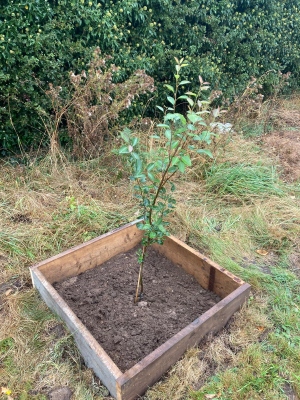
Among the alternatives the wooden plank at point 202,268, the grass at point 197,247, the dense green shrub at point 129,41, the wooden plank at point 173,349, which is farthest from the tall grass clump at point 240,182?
the wooden plank at point 173,349

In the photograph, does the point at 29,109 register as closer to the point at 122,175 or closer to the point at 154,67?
the point at 122,175

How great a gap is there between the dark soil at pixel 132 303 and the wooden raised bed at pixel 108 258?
0.25 ft

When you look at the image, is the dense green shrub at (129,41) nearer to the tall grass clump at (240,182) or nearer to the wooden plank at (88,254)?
the tall grass clump at (240,182)

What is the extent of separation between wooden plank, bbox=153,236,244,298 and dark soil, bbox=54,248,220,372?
0.05 m

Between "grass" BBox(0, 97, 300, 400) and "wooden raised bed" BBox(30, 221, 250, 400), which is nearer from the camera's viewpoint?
"wooden raised bed" BBox(30, 221, 250, 400)

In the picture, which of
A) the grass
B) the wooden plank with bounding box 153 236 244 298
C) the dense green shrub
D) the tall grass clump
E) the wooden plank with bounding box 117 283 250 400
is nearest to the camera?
the wooden plank with bounding box 117 283 250 400

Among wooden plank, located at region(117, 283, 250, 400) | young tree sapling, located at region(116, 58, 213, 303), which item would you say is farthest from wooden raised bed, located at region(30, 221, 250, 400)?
young tree sapling, located at region(116, 58, 213, 303)

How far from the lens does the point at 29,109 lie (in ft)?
11.8

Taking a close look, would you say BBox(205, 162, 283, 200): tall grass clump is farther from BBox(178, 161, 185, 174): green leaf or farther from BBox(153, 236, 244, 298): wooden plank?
BBox(178, 161, 185, 174): green leaf

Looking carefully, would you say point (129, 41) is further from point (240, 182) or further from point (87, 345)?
point (87, 345)

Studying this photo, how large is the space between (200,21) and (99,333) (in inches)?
186

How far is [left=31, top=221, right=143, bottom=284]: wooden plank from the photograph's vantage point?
2.31 m

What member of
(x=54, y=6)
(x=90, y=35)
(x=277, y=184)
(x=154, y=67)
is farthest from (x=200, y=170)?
(x=54, y=6)

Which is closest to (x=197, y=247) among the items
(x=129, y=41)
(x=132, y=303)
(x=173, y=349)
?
(x=132, y=303)
